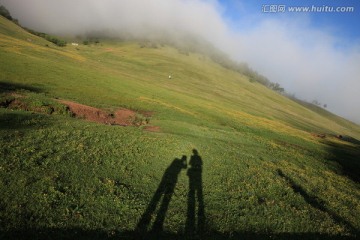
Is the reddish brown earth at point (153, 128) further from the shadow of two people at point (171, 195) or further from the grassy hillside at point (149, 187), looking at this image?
the shadow of two people at point (171, 195)

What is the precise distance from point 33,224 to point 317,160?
35.4 metres

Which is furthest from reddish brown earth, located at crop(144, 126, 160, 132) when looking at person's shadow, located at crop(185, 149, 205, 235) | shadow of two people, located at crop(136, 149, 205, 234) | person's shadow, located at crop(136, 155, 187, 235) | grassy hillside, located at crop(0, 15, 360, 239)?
person's shadow, located at crop(136, 155, 187, 235)

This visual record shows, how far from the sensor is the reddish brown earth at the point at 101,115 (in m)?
33.3

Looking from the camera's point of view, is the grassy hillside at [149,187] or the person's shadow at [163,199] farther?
the person's shadow at [163,199]

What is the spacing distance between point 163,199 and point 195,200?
2.08 m

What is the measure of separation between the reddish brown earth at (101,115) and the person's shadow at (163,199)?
14121 millimetres

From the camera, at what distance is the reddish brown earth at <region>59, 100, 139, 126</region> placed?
109 ft

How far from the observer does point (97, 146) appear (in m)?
22.1

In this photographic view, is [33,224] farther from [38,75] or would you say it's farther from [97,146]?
[38,75]

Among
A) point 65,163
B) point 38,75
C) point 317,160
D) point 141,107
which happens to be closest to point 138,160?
point 65,163

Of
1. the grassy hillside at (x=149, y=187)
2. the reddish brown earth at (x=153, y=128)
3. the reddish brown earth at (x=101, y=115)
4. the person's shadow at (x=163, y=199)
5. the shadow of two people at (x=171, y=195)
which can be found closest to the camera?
the grassy hillside at (x=149, y=187)

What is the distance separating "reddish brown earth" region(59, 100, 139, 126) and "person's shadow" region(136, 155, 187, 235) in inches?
556

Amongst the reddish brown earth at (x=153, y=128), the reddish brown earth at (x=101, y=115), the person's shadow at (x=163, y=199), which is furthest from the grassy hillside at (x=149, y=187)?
the reddish brown earth at (x=101, y=115)

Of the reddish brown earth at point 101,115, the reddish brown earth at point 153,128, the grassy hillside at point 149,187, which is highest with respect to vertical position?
the grassy hillside at point 149,187
